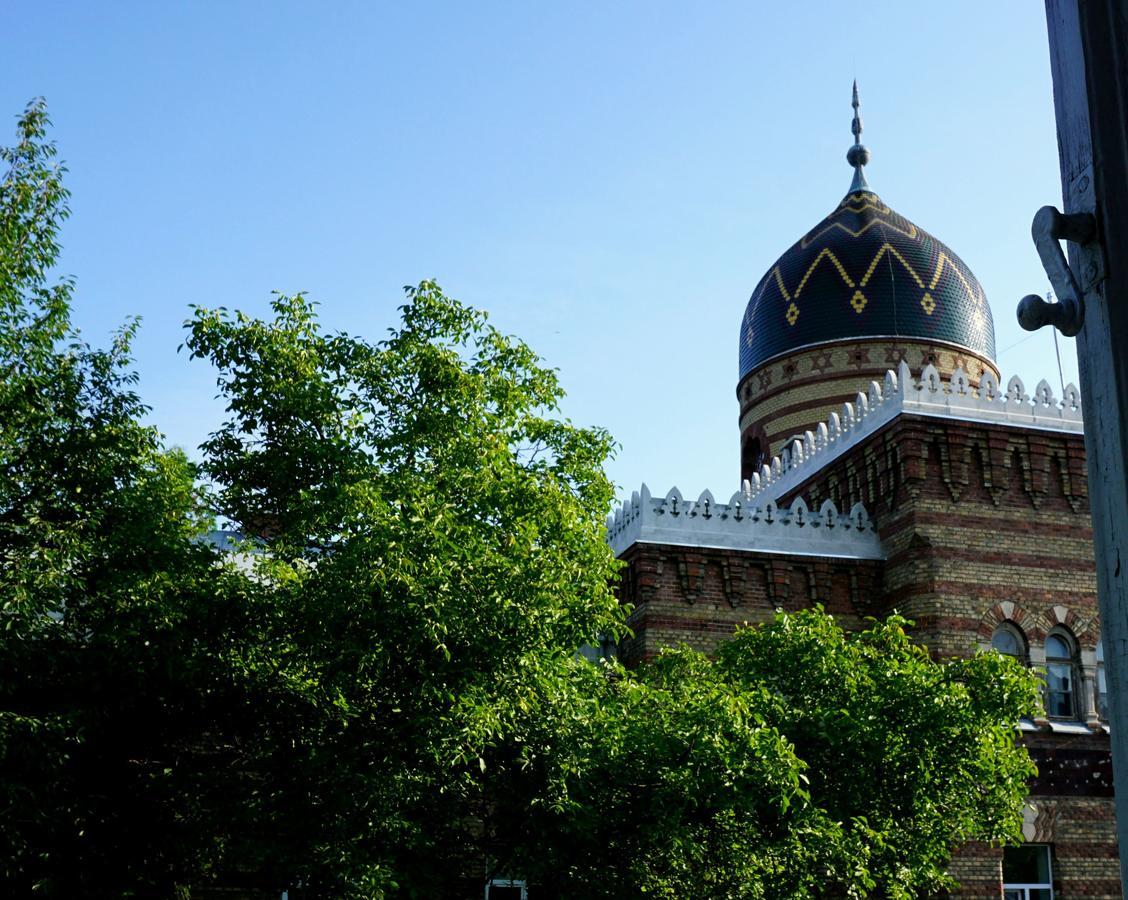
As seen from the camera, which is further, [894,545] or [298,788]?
[894,545]

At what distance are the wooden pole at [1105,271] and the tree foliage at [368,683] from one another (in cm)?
661

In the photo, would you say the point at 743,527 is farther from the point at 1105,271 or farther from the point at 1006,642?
the point at 1105,271

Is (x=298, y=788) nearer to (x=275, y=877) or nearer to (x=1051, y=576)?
(x=275, y=877)

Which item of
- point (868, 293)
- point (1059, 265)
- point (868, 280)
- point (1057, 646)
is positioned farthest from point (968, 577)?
point (1059, 265)

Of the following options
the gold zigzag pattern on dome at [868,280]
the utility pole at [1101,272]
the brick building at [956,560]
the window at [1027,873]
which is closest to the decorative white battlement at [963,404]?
the brick building at [956,560]

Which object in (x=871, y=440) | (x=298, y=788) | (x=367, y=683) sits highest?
(x=871, y=440)

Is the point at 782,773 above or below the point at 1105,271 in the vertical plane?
below

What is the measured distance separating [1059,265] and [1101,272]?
0.34 feet

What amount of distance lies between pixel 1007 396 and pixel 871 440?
2.00 meters

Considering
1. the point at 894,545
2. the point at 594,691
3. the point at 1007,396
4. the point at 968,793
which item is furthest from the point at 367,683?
the point at 1007,396

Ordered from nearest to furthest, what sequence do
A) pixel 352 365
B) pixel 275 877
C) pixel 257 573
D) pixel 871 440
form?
1. pixel 275 877
2. pixel 257 573
3. pixel 352 365
4. pixel 871 440

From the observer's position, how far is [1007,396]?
1769cm

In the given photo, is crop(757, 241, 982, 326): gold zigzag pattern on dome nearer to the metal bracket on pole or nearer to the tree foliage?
the tree foliage

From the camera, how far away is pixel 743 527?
17.5 m
